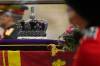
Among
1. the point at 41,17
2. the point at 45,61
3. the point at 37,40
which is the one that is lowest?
the point at 45,61

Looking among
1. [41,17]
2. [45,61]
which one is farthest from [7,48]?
[41,17]

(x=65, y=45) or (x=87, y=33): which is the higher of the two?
(x=87, y=33)

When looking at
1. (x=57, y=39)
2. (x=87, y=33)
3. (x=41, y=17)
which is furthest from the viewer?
(x=41, y=17)

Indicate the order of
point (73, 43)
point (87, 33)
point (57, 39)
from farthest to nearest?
1. point (57, 39)
2. point (73, 43)
3. point (87, 33)

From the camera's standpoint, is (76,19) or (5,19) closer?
(76,19)

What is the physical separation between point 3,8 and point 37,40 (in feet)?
1.49

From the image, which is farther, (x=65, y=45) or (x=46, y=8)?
(x=46, y=8)

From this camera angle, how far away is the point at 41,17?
3.00m

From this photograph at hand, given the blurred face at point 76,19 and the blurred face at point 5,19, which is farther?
the blurred face at point 5,19

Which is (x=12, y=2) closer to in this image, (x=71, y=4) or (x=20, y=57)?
(x=20, y=57)

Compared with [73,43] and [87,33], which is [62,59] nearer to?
[73,43]

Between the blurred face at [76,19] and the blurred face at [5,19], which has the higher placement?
the blurred face at [76,19]

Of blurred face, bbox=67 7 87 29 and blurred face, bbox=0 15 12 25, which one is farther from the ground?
blurred face, bbox=67 7 87 29

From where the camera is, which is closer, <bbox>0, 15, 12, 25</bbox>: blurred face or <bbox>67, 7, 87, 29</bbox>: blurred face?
<bbox>67, 7, 87, 29</bbox>: blurred face
